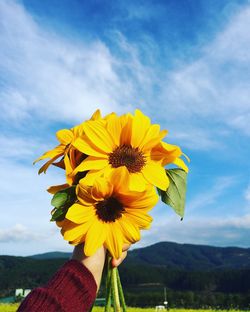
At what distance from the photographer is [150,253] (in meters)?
166

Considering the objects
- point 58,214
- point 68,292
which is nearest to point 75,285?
point 68,292

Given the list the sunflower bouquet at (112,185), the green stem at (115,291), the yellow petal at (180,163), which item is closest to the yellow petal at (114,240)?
the sunflower bouquet at (112,185)

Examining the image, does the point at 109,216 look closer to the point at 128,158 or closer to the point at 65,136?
the point at 128,158

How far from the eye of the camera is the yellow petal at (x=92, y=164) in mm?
1451

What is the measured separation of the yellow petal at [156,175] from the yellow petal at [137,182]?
0.02m

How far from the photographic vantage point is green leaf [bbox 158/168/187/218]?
1574 mm

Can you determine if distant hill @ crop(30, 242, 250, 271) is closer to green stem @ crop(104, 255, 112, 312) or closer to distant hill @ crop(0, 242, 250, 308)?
distant hill @ crop(0, 242, 250, 308)

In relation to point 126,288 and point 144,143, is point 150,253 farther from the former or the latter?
point 144,143

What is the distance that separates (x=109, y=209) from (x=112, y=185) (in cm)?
12

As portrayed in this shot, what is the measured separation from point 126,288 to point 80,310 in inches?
3159

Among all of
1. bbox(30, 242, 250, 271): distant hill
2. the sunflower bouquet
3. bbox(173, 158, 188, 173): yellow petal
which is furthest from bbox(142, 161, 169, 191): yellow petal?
bbox(30, 242, 250, 271): distant hill

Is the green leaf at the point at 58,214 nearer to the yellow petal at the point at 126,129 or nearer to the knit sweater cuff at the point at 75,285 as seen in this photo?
the knit sweater cuff at the point at 75,285

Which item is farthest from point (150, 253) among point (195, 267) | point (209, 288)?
point (209, 288)

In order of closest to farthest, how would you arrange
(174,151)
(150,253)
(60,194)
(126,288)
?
1. (60,194)
2. (174,151)
3. (126,288)
4. (150,253)
